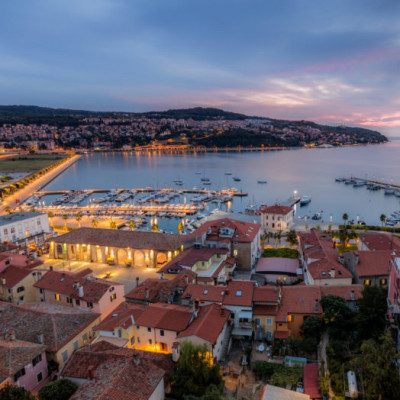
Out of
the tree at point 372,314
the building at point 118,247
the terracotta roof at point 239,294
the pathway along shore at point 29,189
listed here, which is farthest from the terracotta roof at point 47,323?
the pathway along shore at point 29,189

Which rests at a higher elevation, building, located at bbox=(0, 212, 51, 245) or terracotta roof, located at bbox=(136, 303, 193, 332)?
terracotta roof, located at bbox=(136, 303, 193, 332)

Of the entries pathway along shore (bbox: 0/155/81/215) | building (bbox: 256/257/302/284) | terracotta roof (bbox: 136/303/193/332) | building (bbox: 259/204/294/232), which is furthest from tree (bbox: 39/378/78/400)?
pathway along shore (bbox: 0/155/81/215)

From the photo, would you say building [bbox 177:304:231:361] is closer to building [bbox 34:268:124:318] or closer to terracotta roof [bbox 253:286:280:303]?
terracotta roof [bbox 253:286:280:303]

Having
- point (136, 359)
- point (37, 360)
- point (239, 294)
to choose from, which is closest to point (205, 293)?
point (239, 294)

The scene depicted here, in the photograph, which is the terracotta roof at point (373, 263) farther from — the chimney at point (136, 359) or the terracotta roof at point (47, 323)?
the terracotta roof at point (47, 323)

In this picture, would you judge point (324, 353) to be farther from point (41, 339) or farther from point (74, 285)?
point (74, 285)

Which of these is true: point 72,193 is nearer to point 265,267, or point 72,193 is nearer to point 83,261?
point 83,261
